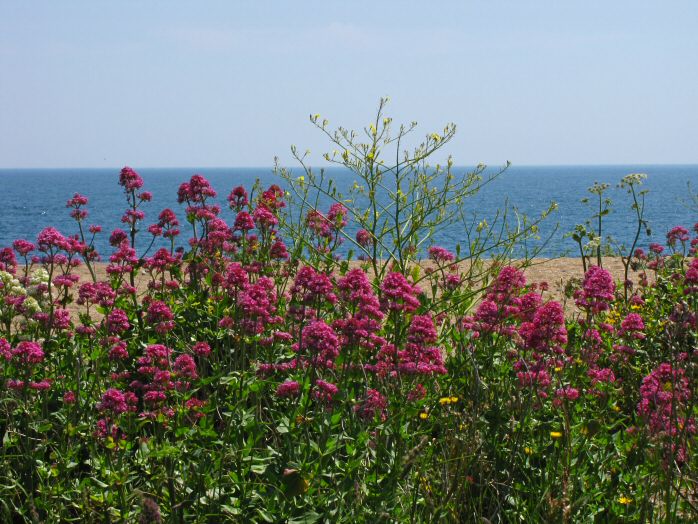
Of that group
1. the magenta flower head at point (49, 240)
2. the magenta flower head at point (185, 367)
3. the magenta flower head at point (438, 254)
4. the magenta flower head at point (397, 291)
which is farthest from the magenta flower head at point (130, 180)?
the magenta flower head at point (397, 291)

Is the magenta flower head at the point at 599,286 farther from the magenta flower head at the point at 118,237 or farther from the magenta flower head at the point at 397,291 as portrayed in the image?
the magenta flower head at the point at 118,237

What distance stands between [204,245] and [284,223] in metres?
0.76

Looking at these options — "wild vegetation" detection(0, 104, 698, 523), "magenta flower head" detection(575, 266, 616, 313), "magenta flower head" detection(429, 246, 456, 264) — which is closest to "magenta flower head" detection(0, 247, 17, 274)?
"wild vegetation" detection(0, 104, 698, 523)

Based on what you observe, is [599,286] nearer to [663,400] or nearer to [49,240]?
[663,400]

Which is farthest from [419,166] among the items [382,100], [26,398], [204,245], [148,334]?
[26,398]

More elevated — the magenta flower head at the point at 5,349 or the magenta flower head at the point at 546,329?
the magenta flower head at the point at 546,329

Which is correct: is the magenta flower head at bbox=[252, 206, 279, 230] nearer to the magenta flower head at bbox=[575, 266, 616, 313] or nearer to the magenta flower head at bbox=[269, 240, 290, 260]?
the magenta flower head at bbox=[269, 240, 290, 260]

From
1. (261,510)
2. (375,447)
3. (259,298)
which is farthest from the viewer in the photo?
(259,298)

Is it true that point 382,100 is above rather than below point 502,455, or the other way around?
above

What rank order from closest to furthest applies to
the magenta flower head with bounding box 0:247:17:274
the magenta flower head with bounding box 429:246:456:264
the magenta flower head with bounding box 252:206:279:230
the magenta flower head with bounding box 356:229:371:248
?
the magenta flower head with bounding box 252:206:279:230, the magenta flower head with bounding box 0:247:17:274, the magenta flower head with bounding box 429:246:456:264, the magenta flower head with bounding box 356:229:371:248

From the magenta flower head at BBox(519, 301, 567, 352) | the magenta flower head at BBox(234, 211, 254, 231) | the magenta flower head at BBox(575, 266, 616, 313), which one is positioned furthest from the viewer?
the magenta flower head at BBox(234, 211, 254, 231)

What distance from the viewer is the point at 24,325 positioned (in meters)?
6.25

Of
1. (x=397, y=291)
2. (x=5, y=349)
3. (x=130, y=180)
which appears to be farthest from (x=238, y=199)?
(x=397, y=291)

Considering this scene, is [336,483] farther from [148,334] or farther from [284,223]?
[284,223]
